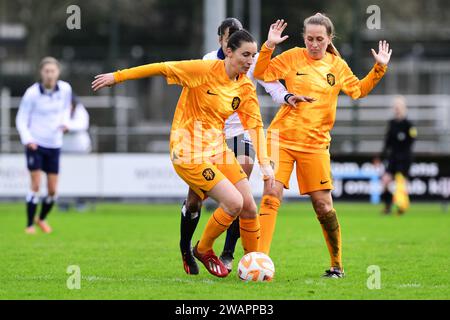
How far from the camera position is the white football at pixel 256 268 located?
28.5 feet

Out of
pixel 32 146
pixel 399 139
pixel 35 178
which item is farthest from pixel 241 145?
pixel 399 139

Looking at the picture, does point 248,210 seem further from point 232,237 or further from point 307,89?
point 307,89

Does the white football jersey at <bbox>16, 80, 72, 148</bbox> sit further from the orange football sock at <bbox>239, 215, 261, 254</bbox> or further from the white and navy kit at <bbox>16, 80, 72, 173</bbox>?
the orange football sock at <bbox>239, 215, 261, 254</bbox>

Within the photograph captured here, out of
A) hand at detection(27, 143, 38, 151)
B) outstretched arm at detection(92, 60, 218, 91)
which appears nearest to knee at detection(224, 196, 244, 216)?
outstretched arm at detection(92, 60, 218, 91)

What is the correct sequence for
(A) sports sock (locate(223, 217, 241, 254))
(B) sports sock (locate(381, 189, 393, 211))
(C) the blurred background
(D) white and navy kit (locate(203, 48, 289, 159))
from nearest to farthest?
(D) white and navy kit (locate(203, 48, 289, 159))
(A) sports sock (locate(223, 217, 241, 254))
(B) sports sock (locate(381, 189, 393, 211))
(C) the blurred background

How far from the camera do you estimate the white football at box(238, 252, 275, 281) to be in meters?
8.69

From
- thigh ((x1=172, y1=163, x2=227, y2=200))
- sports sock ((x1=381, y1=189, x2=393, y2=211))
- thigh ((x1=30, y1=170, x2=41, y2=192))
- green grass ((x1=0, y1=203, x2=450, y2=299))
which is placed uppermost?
thigh ((x1=172, y1=163, x2=227, y2=200))

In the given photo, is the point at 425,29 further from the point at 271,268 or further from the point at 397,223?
the point at 271,268

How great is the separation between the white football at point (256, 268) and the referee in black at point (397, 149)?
10.6 meters

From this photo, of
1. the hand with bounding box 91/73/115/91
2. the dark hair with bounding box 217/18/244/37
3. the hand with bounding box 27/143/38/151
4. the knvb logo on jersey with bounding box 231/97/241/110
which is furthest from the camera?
the hand with bounding box 27/143/38/151

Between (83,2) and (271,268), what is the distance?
29769 millimetres

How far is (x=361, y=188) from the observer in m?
20.0

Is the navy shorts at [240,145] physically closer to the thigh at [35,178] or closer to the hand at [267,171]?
the hand at [267,171]

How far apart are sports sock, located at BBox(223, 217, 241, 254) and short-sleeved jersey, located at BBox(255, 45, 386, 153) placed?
109 centimetres
